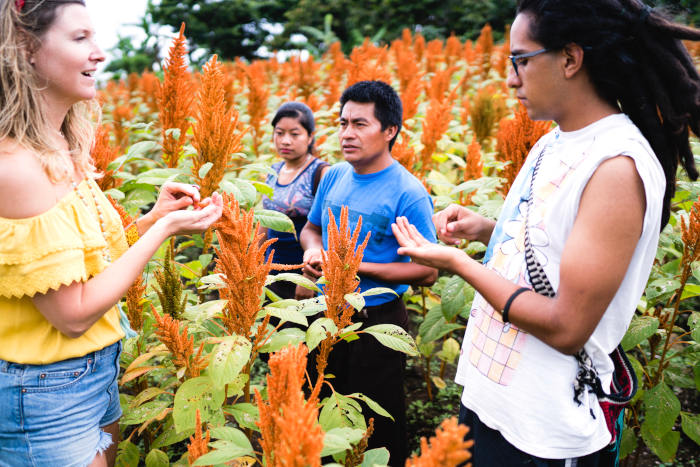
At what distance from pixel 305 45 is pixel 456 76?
32.1 feet

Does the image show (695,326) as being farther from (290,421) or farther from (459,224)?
(290,421)

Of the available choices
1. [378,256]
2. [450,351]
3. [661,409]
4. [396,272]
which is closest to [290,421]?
[396,272]

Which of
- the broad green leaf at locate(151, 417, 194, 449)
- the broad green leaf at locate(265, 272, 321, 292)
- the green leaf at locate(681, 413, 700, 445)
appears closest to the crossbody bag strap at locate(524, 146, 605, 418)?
the broad green leaf at locate(265, 272, 321, 292)

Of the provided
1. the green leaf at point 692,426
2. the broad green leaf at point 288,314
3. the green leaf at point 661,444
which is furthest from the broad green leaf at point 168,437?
the green leaf at point 692,426

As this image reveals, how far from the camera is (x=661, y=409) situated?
2.14 metres

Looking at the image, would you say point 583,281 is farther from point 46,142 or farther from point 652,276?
point 652,276

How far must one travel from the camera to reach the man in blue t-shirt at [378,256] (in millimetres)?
2359

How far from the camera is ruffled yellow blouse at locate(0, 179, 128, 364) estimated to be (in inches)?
45.6

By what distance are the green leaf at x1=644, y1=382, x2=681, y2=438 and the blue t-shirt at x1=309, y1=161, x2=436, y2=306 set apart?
1187 millimetres

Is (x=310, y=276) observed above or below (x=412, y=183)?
below

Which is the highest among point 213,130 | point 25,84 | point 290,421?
point 25,84

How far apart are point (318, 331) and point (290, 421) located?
25.9 inches

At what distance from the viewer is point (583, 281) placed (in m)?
1.07

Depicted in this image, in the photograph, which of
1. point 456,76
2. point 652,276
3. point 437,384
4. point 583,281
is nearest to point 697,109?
point 583,281
